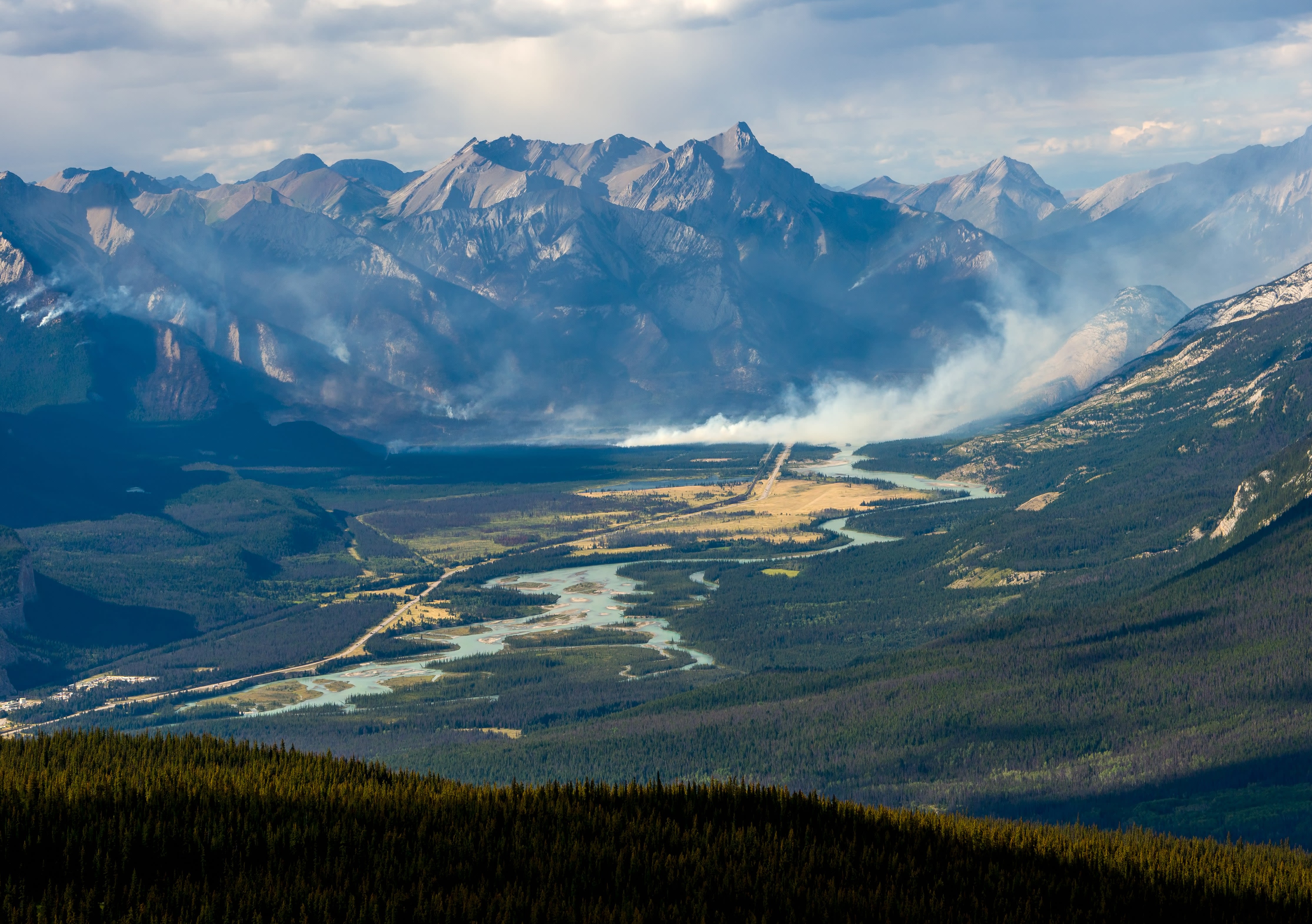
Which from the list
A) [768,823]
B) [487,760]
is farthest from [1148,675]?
[768,823]

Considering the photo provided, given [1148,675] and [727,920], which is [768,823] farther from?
[1148,675]

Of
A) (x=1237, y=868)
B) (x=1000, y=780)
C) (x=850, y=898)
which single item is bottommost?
(x=1000, y=780)

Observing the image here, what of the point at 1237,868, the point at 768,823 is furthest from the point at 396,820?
the point at 1237,868

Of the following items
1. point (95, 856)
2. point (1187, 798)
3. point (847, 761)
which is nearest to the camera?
point (95, 856)

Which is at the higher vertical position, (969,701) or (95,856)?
(95,856)

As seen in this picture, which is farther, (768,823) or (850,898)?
(768,823)

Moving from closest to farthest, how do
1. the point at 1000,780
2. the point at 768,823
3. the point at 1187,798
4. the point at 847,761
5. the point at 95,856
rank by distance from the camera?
the point at 95,856
the point at 768,823
the point at 1187,798
the point at 1000,780
the point at 847,761
